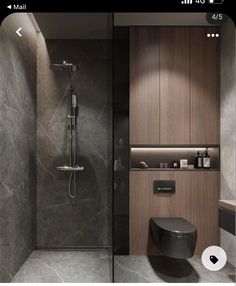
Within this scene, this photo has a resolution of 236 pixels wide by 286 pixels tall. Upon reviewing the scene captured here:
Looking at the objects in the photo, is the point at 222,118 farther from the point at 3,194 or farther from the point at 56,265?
the point at 56,265

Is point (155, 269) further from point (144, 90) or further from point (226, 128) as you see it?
point (144, 90)

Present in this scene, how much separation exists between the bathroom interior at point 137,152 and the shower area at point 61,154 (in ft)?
0.04

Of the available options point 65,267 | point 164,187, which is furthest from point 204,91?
point 65,267

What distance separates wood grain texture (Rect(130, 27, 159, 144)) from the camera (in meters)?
1.53

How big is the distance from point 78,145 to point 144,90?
820mm

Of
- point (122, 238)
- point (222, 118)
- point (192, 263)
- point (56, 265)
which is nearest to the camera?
point (222, 118)

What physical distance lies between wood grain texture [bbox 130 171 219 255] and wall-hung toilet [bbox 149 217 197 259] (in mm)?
30

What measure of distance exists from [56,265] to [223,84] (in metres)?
1.66

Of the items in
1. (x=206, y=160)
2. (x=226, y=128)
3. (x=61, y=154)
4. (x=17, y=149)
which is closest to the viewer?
(x=226, y=128)

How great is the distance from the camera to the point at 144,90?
158 centimetres

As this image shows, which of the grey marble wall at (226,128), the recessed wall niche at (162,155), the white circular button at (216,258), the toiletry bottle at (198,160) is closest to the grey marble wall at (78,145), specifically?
the recessed wall niche at (162,155)
